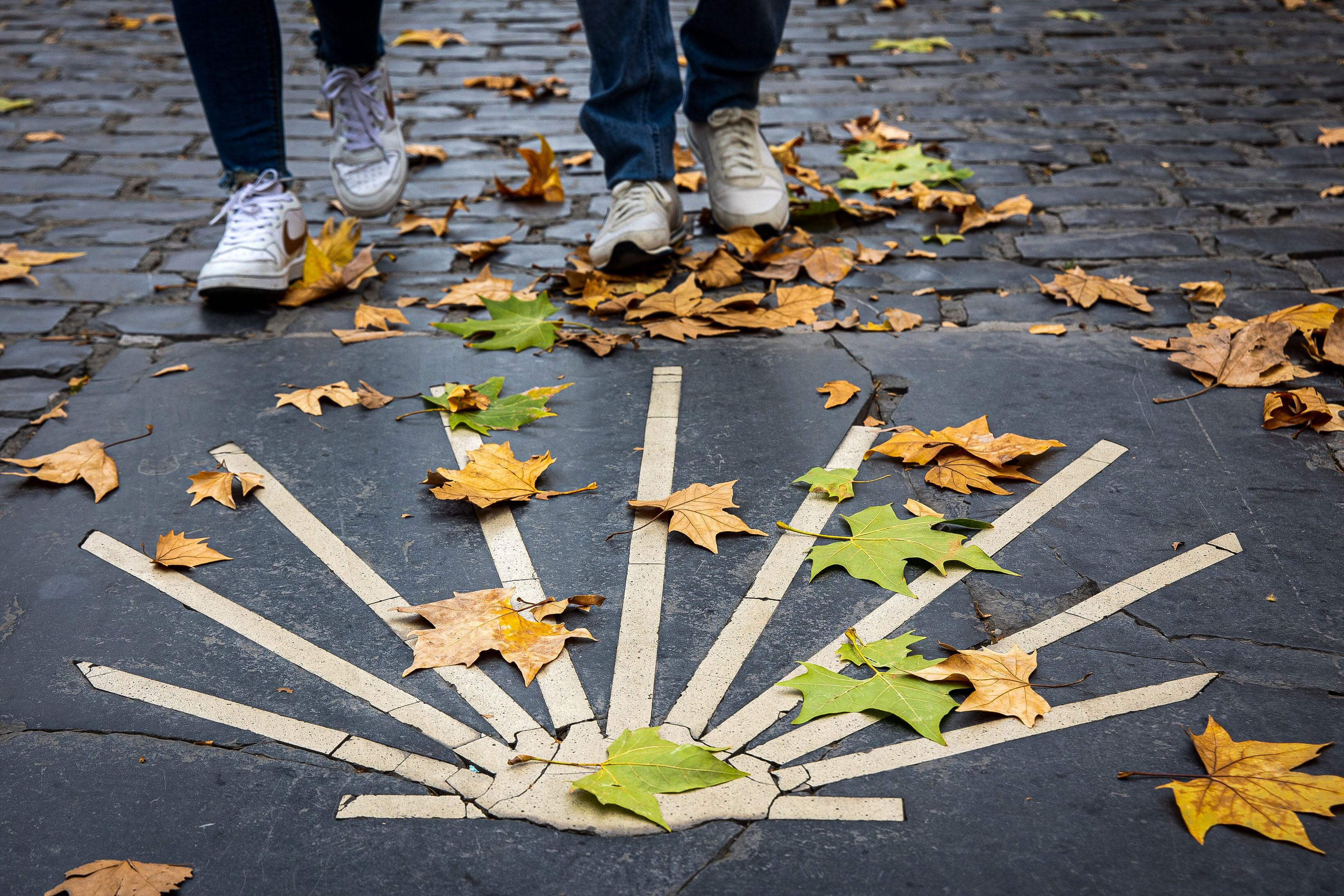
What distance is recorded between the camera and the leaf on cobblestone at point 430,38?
5418 mm

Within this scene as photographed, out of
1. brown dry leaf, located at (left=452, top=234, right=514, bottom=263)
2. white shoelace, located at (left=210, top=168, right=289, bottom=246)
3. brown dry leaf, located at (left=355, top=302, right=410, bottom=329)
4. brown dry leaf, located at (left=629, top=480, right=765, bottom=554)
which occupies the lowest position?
brown dry leaf, located at (left=452, top=234, right=514, bottom=263)

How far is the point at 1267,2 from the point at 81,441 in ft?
21.3

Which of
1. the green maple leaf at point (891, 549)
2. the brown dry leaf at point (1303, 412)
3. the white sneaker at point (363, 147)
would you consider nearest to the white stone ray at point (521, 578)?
the green maple leaf at point (891, 549)

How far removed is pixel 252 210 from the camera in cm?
299

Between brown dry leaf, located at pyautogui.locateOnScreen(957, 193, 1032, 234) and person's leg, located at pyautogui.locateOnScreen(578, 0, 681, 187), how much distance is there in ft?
3.29

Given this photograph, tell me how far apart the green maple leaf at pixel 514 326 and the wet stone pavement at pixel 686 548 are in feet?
0.27

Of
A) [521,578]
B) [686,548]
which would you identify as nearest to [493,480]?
[521,578]

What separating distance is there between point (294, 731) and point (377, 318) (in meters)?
1.55

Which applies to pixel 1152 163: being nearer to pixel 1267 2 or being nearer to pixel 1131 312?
pixel 1131 312

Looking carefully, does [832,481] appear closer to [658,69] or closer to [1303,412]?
[1303,412]

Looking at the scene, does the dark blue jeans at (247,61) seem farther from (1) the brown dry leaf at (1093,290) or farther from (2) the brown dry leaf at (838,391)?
(1) the brown dry leaf at (1093,290)

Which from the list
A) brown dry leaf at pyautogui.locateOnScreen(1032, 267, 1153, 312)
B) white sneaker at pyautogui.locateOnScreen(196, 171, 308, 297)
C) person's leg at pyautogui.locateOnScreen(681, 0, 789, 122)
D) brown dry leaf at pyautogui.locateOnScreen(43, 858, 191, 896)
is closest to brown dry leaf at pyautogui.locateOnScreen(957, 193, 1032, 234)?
brown dry leaf at pyautogui.locateOnScreen(1032, 267, 1153, 312)

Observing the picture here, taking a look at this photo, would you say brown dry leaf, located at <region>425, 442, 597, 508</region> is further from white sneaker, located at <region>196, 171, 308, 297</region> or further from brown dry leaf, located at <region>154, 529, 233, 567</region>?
white sneaker, located at <region>196, 171, 308, 297</region>

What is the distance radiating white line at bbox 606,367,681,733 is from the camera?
1.59m
